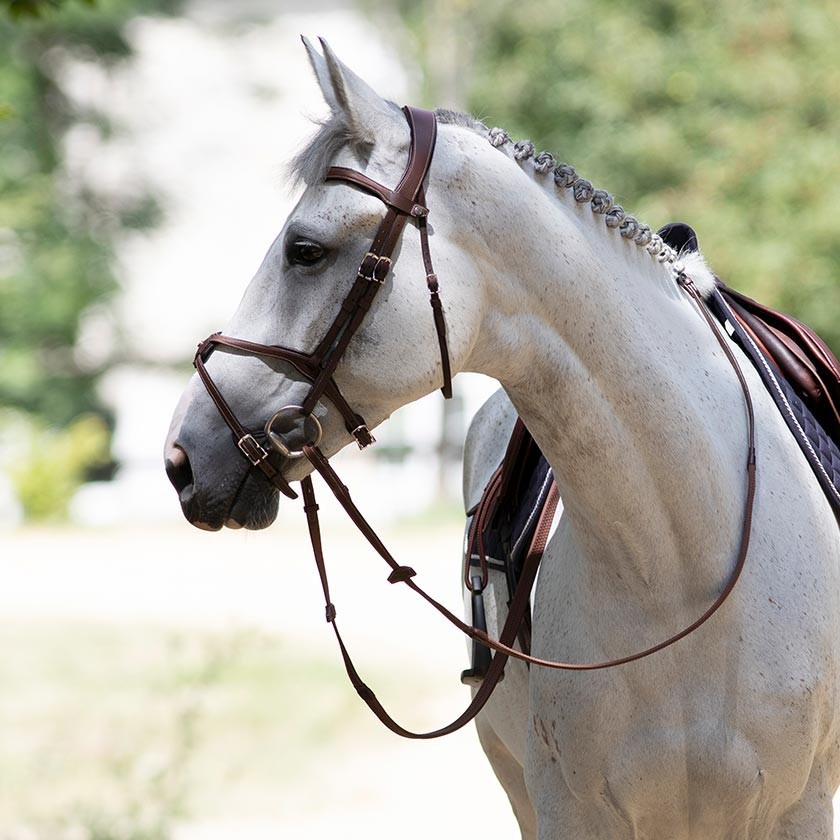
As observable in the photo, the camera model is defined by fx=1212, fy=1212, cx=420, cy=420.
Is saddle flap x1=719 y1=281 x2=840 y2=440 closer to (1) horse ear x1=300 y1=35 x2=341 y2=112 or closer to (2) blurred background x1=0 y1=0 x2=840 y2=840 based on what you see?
(2) blurred background x1=0 y1=0 x2=840 y2=840

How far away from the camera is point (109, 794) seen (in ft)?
19.7

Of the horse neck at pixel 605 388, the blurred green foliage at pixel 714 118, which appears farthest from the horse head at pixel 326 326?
the blurred green foliage at pixel 714 118

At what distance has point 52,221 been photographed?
77.3ft

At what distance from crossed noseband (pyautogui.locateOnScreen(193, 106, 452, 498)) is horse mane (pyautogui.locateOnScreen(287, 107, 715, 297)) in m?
0.05

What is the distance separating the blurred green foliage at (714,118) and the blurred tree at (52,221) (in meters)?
8.75

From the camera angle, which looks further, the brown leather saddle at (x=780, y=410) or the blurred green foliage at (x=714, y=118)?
the blurred green foliage at (x=714, y=118)

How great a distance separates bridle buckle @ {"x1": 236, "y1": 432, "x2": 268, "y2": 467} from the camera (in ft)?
7.27

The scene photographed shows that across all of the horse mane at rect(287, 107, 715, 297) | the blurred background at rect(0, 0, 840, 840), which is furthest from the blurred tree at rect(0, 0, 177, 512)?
the horse mane at rect(287, 107, 715, 297)

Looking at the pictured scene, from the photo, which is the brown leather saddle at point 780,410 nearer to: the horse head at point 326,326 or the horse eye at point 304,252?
the horse head at point 326,326

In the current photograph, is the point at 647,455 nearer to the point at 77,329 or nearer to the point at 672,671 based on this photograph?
the point at 672,671

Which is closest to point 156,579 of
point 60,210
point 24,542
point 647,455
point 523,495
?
point 24,542

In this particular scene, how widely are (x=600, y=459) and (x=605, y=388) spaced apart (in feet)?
0.45

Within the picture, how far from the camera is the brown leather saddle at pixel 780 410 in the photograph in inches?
107

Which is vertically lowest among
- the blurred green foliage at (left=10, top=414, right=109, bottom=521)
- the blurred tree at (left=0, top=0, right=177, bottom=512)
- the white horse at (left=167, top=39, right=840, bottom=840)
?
the white horse at (left=167, top=39, right=840, bottom=840)
